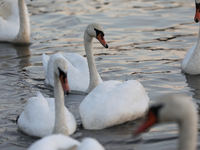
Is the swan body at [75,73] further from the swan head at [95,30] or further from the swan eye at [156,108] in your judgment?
the swan eye at [156,108]

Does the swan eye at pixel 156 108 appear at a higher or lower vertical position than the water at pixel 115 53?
higher

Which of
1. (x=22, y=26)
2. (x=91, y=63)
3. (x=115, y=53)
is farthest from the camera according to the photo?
(x=22, y=26)

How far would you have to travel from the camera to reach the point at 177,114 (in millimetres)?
3807

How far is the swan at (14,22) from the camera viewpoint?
1230 centimetres

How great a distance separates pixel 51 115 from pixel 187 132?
10.2 ft

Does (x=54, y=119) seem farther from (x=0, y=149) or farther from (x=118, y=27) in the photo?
(x=118, y=27)

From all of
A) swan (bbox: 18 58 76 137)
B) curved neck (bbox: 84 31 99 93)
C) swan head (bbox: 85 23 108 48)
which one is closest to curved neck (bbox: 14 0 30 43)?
curved neck (bbox: 84 31 99 93)

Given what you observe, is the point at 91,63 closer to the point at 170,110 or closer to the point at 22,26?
the point at 170,110

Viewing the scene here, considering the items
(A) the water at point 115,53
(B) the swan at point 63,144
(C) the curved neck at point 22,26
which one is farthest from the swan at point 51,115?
(C) the curved neck at point 22,26

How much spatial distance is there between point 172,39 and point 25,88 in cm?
496

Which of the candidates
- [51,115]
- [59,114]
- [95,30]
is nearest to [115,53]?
[95,30]

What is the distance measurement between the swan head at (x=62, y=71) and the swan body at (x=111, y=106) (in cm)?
101

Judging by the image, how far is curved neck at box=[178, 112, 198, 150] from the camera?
3875 millimetres

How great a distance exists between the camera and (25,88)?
8.91 m
